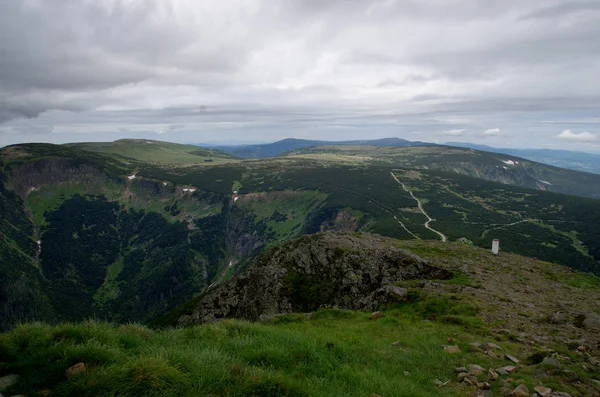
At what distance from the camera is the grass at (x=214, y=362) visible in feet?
22.9

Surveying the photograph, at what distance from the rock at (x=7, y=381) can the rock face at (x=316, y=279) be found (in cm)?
2425

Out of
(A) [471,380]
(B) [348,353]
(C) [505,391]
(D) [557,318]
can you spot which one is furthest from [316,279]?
(C) [505,391]

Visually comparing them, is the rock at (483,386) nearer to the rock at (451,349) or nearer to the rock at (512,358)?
the rock at (512,358)

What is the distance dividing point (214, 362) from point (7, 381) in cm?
451

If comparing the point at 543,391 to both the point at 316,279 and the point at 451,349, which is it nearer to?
the point at 451,349

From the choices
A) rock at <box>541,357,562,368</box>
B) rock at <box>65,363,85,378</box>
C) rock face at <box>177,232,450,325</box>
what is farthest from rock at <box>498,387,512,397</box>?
rock face at <box>177,232,450,325</box>

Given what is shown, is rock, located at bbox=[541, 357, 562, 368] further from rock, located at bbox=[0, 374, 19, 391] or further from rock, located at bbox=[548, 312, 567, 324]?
rock, located at bbox=[0, 374, 19, 391]

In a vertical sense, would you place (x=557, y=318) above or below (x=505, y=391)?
below

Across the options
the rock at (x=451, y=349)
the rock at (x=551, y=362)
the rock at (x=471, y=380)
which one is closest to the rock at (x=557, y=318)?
the rock at (x=551, y=362)

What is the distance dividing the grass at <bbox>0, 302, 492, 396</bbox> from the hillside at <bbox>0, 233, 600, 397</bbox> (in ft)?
0.10

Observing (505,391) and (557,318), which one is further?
(557,318)

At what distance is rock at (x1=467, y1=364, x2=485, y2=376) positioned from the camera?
40.3 feet

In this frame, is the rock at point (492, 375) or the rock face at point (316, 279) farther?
the rock face at point (316, 279)

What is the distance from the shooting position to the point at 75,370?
24.2 feet
